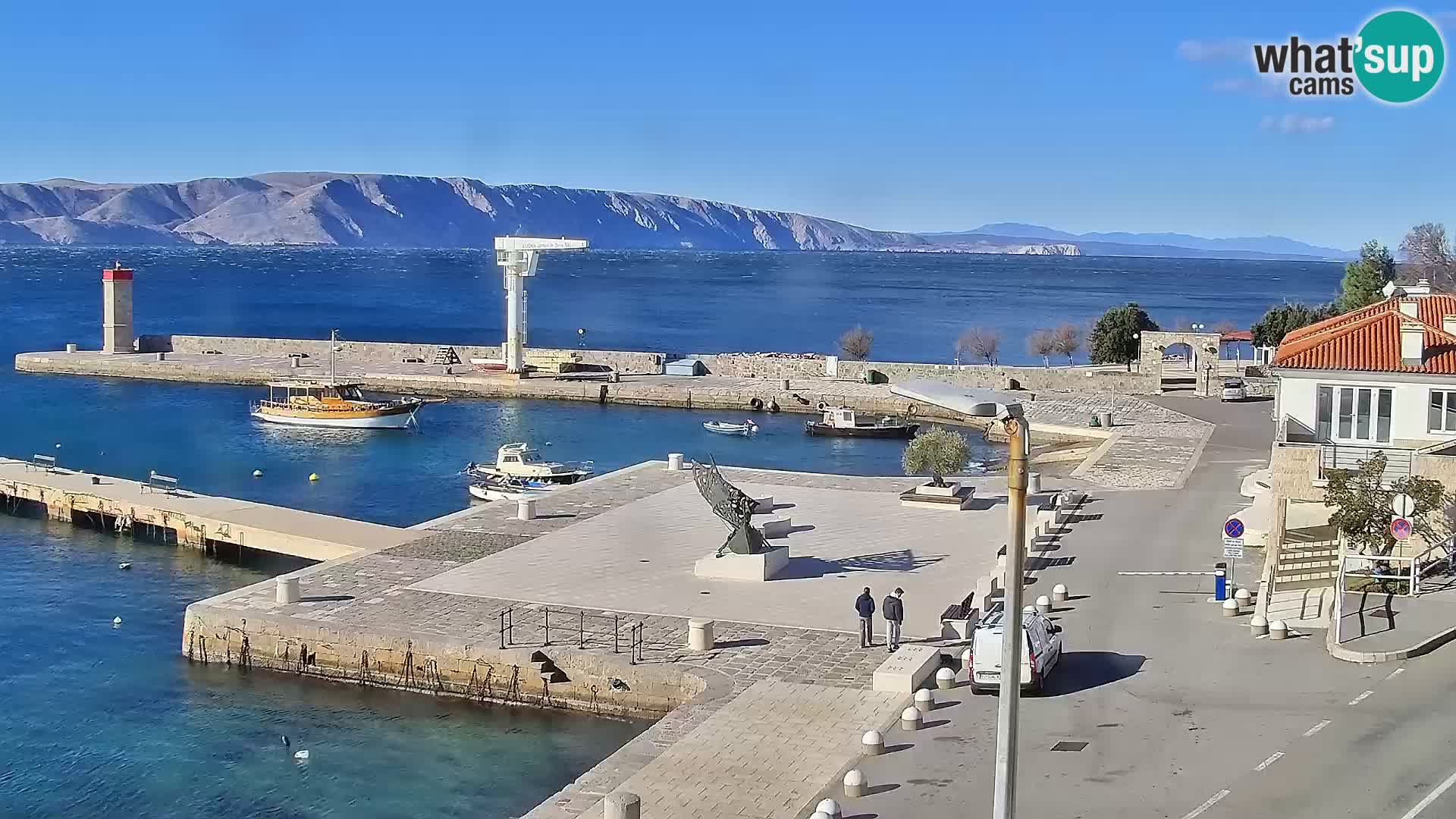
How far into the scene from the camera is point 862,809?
44.7ft

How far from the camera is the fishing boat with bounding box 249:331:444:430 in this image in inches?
2100

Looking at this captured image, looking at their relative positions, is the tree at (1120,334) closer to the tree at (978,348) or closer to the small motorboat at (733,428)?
the tree at (978,348)

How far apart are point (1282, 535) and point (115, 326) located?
64.0 m

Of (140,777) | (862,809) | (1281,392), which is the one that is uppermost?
(1281,392)

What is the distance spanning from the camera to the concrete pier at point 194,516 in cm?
2848

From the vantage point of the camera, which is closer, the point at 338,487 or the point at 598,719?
the point at 598,719

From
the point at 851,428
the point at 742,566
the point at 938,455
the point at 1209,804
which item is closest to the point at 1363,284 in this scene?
the point at 851,428

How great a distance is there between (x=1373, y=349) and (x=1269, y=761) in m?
12.9

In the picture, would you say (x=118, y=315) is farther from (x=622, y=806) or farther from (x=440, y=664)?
(x=622, y=806)

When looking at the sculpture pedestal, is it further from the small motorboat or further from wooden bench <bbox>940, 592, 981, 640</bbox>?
the small motorboat

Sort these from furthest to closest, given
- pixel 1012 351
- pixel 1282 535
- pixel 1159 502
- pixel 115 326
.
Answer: pixel 1012 351, pixel 115 326, pixel 1159 502, pixel 1282 535

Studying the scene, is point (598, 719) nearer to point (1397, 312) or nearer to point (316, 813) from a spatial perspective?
point (316, 813)

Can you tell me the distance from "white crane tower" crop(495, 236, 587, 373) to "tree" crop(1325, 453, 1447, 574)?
46.8m

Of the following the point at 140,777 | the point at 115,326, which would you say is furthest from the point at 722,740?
the point at 115,326
